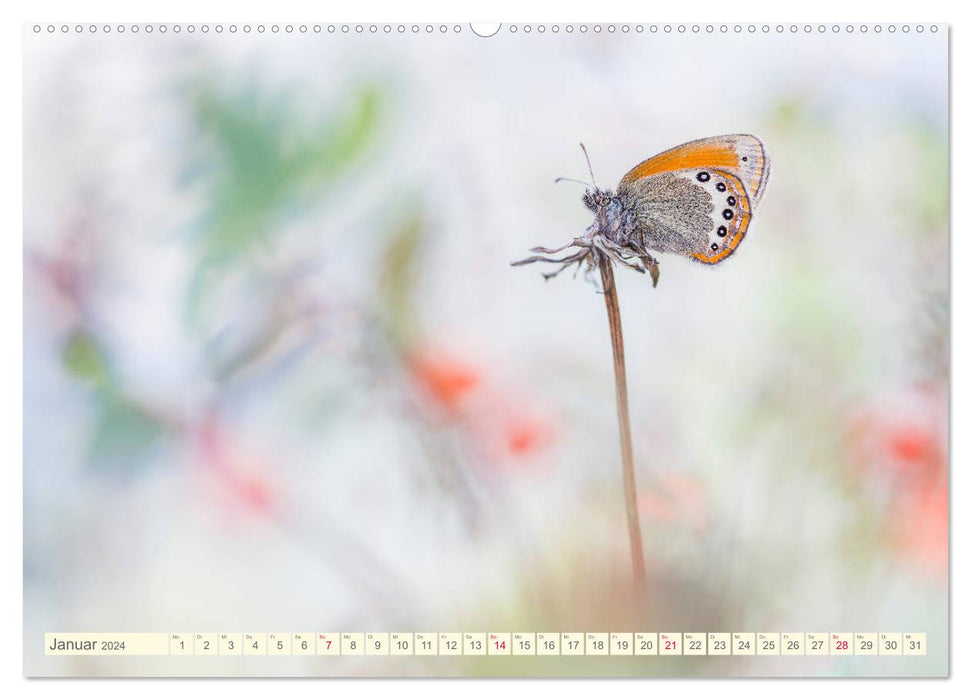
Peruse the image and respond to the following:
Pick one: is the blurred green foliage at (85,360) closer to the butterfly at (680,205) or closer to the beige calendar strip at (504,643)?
the beige calendar strip at (504,643)

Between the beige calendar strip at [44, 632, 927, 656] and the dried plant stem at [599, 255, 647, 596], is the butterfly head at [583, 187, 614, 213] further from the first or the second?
the beige calendar strip at [44, 632, 927, 656]

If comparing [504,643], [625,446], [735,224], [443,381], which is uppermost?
[735,224]

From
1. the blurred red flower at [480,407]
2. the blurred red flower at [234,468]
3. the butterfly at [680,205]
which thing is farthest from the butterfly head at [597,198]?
the blurred red flower at [234,468]

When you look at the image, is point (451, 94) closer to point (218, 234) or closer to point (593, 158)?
point (593, 158)

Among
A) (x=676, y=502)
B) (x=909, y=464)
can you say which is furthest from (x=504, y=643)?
(x=909, y=464)

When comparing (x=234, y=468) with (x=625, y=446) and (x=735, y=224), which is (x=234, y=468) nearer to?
(x=625, y=446)

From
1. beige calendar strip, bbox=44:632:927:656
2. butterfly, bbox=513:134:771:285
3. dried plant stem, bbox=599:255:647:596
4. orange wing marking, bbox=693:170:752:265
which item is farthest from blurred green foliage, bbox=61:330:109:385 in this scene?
orange wing marking, bbox=693:170:752:265

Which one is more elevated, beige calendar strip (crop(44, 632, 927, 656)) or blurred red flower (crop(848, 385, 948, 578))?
blurred red flower (crop(848, 385, 948, 578))
